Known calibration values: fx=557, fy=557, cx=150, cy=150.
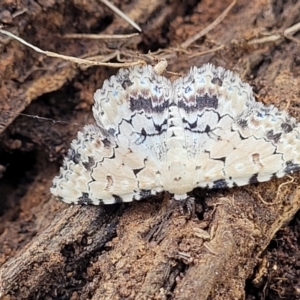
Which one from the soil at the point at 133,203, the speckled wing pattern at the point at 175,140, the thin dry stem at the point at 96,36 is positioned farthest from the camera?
the thin dry stem at the point at 96,36

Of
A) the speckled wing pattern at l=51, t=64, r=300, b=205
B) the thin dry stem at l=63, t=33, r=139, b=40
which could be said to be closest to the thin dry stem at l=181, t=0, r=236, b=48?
the thin dry stem at l=63, t=33, r=139, b=40

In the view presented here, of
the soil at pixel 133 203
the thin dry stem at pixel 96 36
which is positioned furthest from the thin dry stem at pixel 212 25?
the thin dry stem at pixel 96 36

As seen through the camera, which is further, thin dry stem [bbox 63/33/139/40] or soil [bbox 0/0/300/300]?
thin dry stem [bbox 63/33/139/40]

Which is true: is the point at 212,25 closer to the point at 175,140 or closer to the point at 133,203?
the point at 175,140

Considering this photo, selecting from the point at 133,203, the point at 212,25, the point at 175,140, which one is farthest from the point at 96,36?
the point at 133,203

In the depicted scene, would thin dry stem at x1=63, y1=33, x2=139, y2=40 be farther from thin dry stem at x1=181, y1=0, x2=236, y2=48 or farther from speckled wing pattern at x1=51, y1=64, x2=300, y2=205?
speckled wing pattern at x1=51, y1=64, x2=300, y2=205

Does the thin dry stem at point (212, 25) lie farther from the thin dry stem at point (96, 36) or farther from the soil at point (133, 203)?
the thin dry stem at point (96, 36)

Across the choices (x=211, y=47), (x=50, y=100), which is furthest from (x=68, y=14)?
(x=211, y=47)
